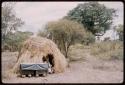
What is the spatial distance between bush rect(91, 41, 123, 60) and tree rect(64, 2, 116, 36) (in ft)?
6.41

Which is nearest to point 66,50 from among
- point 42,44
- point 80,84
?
point 42,44

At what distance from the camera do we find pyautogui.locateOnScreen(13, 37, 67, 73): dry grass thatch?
36.8 ft

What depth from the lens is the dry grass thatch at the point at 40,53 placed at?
441 inches

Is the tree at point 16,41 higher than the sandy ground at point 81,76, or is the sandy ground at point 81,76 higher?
the tree at point 16,41

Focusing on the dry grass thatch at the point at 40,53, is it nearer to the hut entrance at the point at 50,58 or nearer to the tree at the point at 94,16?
the hut entrance at the point at 50,58

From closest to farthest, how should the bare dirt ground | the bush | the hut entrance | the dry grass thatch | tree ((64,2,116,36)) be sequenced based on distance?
the bare dirt ground
the dry grass thatch
the hut entrance
the bush
tree ((64,2,116,36))

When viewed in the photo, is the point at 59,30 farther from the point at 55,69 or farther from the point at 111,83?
the point at 111,83

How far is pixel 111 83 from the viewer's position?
8281mm

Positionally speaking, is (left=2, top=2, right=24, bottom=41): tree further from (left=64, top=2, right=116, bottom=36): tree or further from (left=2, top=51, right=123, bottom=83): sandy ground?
(left=64, top=2, right=116, bottom=36): tree

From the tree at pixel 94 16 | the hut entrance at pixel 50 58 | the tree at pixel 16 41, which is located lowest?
the hut entrance at pixel 50 58

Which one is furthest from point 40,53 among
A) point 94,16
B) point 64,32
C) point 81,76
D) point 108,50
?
point 94,16

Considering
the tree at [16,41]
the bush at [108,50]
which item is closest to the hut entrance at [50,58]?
the tree at [16,41]

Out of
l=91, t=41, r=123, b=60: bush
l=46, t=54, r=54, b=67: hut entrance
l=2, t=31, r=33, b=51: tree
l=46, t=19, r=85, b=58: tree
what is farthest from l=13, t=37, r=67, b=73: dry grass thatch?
l=46, t=19, r=85, b=58: tree

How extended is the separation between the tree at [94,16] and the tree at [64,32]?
10.6ft
